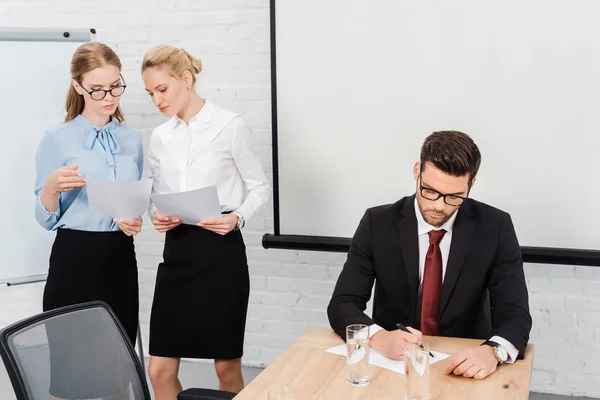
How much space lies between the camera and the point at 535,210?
290 cm

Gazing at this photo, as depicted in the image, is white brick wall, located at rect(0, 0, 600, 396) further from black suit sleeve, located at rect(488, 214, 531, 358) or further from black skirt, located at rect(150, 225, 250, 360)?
black suit sleeve, located at rect(488, 214, 531, 358)

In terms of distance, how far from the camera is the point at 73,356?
5.51ft

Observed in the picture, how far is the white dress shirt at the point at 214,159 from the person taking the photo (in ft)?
8.14

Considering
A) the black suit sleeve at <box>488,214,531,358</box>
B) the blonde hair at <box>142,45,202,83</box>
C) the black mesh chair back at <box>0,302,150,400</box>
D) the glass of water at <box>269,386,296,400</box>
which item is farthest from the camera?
the blonde hair at <box>142,45,202,83</box>

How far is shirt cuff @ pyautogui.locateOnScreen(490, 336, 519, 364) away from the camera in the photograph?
175cm

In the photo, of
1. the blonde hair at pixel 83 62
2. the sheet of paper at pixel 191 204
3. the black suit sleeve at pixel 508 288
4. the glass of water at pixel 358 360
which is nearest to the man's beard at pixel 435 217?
the black suit sleeve at pixel 508 288

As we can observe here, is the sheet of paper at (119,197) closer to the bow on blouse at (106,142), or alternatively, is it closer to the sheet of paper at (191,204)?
the sheet of paper at (191,204)

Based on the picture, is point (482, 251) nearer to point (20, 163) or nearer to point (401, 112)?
point (401, 112)

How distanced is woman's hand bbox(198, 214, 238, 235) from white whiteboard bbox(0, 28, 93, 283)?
101 centimetres

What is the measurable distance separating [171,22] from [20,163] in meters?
0.96

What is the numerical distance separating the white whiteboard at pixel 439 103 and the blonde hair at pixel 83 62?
85 centimetres

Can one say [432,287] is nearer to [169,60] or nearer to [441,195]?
[441,195]

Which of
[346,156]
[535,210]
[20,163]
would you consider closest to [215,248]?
[346,156]

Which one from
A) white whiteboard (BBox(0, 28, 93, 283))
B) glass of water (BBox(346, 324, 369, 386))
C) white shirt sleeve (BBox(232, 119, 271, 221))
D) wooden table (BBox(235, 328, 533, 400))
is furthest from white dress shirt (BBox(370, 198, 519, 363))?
white whiteboard (BBox(0, 28, 93, 283))
